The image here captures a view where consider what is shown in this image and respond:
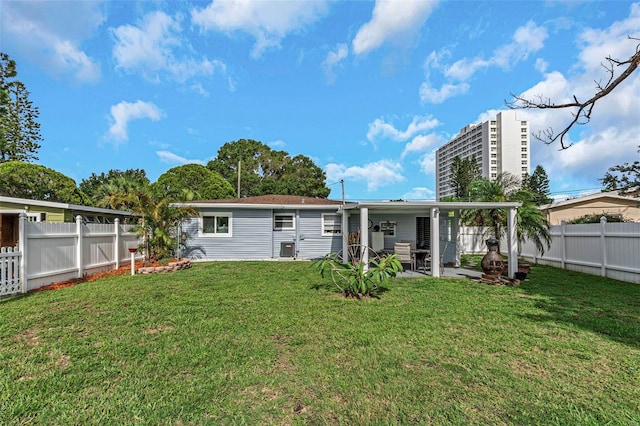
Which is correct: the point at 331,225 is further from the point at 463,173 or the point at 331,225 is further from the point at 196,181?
the point at 463,173

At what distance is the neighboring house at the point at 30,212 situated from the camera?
30.9 feet

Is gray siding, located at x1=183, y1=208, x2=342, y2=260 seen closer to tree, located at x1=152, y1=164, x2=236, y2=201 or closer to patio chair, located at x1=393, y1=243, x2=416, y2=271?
patio chair, located at x1=393, y1=243, x2=416, y2=271

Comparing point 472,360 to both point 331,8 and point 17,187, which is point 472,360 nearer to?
point 331,8

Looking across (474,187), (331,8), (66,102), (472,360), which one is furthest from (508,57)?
(66,102)

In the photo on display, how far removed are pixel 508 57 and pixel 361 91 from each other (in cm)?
731

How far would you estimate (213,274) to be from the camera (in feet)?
30.7

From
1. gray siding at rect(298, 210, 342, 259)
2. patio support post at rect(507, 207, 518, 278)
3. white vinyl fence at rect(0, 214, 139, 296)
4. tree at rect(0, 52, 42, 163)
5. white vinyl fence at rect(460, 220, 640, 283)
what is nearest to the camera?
white vinyl fence at rect(0, 214, 139, 296)

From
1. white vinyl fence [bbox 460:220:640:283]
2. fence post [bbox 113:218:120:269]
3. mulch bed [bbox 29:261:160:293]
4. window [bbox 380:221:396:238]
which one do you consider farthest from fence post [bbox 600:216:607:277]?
fence post [bbox 113:218:120:269]

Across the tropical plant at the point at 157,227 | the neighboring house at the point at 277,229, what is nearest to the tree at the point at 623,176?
the neighboring house at the point at 277,229

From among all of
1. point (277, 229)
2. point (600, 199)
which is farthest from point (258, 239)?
point (600, 199)

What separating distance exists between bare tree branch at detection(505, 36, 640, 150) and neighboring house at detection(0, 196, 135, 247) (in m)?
12.0

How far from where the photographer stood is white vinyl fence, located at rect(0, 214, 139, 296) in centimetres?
651

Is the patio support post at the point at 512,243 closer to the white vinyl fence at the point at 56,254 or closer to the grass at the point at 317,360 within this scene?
the grass at the point at 317,360

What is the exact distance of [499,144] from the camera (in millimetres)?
55812
